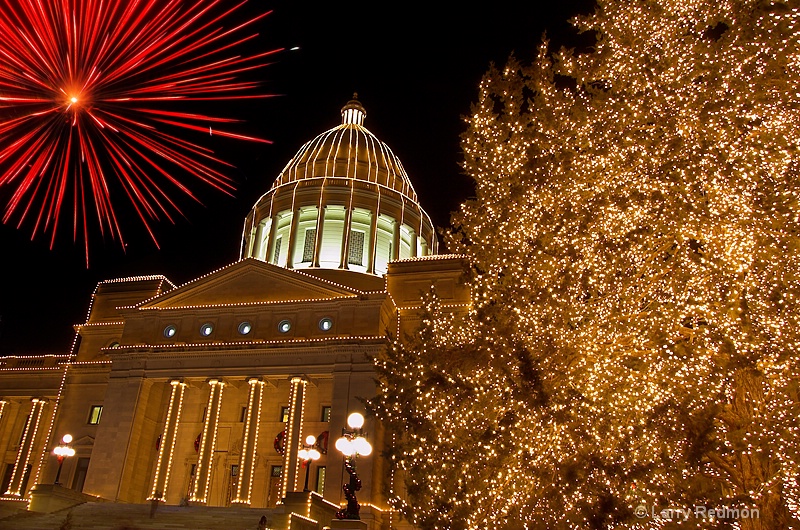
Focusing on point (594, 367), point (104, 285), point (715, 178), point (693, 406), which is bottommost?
point (693, 406)

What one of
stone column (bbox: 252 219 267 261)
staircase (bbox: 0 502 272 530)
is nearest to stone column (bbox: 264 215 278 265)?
stone column (bbox: 252 219 267 261)

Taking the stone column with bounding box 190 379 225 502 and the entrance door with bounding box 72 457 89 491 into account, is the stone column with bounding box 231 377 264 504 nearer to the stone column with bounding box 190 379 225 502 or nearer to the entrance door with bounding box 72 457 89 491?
the stone column with bounding box 190 379 225 502

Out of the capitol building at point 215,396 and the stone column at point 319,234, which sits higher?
the stone column at point 319,234

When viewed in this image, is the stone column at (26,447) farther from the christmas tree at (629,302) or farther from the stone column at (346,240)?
the christmas tree at (629,302)

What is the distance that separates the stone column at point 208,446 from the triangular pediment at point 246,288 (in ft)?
15.4

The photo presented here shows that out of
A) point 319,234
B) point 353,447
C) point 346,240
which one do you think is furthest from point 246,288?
point 353,447

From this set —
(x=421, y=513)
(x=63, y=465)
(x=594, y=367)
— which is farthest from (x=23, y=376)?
(x=594, y=367)

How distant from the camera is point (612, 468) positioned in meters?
13.5

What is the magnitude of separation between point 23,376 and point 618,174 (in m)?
45.0

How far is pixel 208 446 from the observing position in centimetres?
3412

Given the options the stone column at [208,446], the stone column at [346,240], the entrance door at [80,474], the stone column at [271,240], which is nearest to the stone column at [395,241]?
the stone column at [346,240]

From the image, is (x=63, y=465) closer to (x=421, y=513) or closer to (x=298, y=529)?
(x=298, y=529)

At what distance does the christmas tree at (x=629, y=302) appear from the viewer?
1306 centimetres

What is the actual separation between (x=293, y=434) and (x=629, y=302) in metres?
22.5
